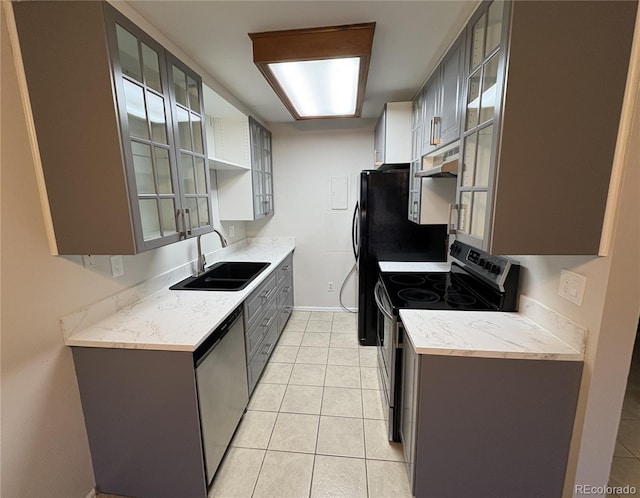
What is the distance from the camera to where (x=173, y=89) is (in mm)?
1582

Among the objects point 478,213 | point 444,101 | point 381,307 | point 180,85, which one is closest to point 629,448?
point 381,307

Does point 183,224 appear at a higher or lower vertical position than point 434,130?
lower

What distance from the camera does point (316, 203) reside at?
362 cm

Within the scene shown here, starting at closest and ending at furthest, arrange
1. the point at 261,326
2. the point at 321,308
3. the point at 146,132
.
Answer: the point at 146,132 → the point at 261,326 → the point at 321,308

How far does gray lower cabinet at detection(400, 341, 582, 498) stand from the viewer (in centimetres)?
123

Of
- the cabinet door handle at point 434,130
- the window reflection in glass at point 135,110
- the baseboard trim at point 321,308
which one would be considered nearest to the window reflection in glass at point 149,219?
the window reflection in glass at point 135,110

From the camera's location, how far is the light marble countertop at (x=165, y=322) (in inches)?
51.6

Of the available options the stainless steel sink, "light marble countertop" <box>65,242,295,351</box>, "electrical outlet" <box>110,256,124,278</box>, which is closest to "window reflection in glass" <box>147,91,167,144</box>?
"electrical outlet" <box>110,256,124,278</box>

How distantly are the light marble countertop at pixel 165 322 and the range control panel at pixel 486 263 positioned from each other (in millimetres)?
1518

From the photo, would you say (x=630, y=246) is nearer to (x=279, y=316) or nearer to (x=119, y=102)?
→ (x=119, y=102)

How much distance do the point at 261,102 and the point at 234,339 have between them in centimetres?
220

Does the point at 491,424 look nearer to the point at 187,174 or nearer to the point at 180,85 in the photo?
the point at 187,174

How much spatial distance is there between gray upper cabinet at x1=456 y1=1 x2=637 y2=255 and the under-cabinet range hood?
13.1 inches

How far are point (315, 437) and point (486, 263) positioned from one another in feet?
5.13
